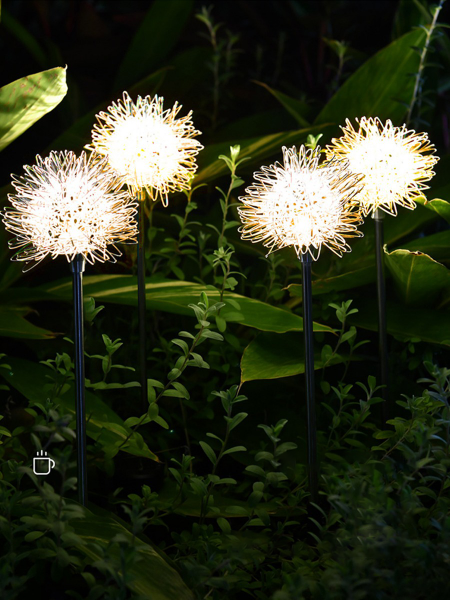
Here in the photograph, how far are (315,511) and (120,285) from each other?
1.23 feet

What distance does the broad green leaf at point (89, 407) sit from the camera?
60 centimetres

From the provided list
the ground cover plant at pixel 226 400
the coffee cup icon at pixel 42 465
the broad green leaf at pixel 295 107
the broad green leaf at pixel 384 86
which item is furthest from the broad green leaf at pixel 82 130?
the coffee cup icon at pixel 42 465

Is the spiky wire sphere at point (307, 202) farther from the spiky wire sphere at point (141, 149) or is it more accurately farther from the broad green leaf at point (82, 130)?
the broad green leaf at point (82, 130)

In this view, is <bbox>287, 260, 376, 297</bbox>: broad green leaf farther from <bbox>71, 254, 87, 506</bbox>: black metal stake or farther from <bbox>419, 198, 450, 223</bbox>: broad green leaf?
<bbox>71, 254, 87, 506</bbox>: black metal stake

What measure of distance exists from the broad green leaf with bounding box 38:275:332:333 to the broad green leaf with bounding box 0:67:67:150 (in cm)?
22

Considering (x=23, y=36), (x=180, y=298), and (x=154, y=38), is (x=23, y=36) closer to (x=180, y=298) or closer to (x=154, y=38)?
(x=154, y=38)

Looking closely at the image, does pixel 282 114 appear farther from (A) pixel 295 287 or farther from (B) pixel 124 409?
(B) pixel 124 409

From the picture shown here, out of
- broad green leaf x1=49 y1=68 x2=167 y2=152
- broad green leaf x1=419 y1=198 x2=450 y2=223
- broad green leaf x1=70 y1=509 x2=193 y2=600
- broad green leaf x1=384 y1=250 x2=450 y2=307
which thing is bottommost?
broad green leaf x1=70 y1=509 x2=193 y2=600

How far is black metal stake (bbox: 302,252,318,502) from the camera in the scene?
0.56m

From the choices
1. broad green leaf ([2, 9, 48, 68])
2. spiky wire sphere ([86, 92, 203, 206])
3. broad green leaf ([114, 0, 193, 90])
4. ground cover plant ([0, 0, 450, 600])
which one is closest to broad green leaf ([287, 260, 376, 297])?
ground cover plant ([0, 0, 450, 600])

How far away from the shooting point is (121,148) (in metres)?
0.60

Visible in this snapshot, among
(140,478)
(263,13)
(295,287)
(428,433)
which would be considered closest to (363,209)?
(295,287)

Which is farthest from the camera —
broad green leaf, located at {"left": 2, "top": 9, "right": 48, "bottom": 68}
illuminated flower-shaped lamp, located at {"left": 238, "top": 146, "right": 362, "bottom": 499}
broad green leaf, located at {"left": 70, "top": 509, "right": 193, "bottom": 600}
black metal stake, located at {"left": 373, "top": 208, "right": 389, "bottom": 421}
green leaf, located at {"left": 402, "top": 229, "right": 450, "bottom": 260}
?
broad green leaf, located at {"left": 2, "top": 9, "right": 48, "bottom": 68}

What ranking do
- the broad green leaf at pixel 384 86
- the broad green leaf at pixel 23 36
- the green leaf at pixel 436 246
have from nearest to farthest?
the green leaf at pixel 436 246 → the broad green leaf at pixel 384 86 → the broad green leaf at pixel 23 36
